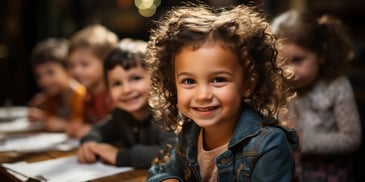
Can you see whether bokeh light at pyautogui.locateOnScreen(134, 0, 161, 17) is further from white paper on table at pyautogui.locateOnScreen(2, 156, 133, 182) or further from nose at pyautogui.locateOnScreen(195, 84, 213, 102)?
nose at pyautogui.locateOnScreen(195, 84, 213, 102)

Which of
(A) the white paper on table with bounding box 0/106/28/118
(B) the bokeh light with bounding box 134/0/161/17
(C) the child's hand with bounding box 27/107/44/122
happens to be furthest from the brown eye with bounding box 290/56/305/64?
(B) the bokeh light with bounding box 134/0/161/17

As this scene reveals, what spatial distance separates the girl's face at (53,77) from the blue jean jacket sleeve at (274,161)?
1690 mm

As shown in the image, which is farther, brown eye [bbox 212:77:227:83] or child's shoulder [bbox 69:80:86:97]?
child's shoulder [bbox 69:80:86:97]

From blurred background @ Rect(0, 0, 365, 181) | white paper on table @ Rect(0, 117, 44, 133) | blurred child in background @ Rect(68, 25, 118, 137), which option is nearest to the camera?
white paper on table @ Rect(0, 117, 44, 133)

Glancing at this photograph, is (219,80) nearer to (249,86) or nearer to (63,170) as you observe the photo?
(249,86)

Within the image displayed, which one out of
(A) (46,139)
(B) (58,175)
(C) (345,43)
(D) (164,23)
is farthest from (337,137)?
(A) (46,139)

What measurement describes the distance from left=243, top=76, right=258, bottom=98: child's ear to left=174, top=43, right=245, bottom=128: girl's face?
19 millimetres

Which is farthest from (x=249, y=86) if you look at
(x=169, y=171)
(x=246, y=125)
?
(x=169, y=171)

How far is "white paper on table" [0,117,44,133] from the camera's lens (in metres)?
2.06

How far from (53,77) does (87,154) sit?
113 centimetres

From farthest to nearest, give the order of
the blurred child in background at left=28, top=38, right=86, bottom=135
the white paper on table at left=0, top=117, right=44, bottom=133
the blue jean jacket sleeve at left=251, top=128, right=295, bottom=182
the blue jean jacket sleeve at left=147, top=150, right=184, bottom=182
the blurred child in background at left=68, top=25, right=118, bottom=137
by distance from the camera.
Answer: the blurred child in background at left=28, top=38, right=86, bottom=135, the blurred child in background at left=68, top=25, right=118, bottom=137, the white paper on table at left=0, top=117, right=44, bottom=133, the blue jean jacket sleeve at left=147, top=150, right=184, bottom=182, the blue jean jacket sleeve at left=251, top=128, right=295, bottom=182

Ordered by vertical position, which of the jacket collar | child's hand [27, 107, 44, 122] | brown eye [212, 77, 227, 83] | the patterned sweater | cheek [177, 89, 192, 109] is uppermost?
brown eye [212, 77, 227, 83]

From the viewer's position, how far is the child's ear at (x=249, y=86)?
1.07 m

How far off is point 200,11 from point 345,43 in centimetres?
80
